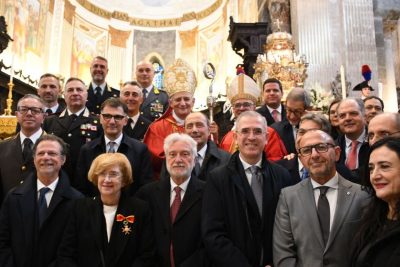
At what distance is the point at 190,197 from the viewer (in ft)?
9.89

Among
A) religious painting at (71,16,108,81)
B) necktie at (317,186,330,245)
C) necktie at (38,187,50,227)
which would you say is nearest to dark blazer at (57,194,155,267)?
necktie at (38,187,50,227)

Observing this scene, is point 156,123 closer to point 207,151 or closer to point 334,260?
point 207,151

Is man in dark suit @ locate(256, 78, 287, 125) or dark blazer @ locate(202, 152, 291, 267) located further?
man in dark suit @ locate(256, 78, 287, 125)

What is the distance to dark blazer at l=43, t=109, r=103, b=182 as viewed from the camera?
3914 mm

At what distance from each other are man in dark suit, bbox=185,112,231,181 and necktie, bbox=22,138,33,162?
133 centimetres

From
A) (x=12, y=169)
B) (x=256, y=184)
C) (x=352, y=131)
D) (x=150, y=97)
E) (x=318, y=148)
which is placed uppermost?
(x=150, y=97)

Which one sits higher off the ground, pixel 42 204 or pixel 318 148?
pixel 318 148

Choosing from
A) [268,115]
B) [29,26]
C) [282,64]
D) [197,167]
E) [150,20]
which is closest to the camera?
[197,167]

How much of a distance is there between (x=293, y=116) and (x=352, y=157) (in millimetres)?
764

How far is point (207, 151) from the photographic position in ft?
12.0

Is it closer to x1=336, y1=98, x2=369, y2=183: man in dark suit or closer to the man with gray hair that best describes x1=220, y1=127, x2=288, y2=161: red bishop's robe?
x1=336, y1=98, x2=369, y2=183: man in dark suit

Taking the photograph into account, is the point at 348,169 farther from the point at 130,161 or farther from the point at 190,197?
the point at 130,161

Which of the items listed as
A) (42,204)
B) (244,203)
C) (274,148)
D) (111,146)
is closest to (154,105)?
(111,146)

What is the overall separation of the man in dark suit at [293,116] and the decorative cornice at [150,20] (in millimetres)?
14180
